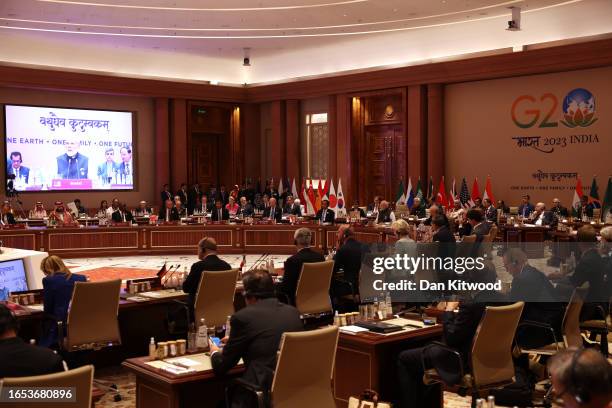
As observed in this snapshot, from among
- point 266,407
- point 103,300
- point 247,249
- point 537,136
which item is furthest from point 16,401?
point 537,136

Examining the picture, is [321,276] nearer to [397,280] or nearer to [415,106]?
[397,280]

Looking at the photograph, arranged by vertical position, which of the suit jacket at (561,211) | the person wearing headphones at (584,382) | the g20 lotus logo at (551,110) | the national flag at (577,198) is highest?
the g20 lotus logo at (551,110)

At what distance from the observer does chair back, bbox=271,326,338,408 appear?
154 inches

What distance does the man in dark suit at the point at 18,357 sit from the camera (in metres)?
3.36

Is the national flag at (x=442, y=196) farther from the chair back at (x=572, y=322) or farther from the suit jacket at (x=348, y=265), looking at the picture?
the chair back at (x=572, y=322)

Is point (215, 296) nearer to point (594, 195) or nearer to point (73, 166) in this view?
point (594, 195)

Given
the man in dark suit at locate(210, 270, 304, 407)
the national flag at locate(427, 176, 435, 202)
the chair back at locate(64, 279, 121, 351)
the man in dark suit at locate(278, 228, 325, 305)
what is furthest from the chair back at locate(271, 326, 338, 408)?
the national flag at locate(427, 176, 435, 202)

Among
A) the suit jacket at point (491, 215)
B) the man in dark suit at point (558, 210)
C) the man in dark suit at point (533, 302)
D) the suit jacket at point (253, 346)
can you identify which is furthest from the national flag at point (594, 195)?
the suit jacket at point (253, 346)

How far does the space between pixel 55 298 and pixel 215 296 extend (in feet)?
4.57

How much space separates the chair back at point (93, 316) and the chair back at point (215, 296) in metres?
0.75

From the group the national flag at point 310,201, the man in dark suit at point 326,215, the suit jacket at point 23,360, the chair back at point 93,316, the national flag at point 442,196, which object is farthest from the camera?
the national flag at point 310,201

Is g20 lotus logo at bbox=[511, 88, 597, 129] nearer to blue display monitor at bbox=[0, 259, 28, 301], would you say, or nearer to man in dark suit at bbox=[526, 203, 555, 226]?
man in dark suit at bbox=[526, 203, 555, 226]

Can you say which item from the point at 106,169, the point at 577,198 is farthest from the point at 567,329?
the point at 106,169

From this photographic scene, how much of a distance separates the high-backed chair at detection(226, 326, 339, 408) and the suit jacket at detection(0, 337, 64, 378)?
1.03m
